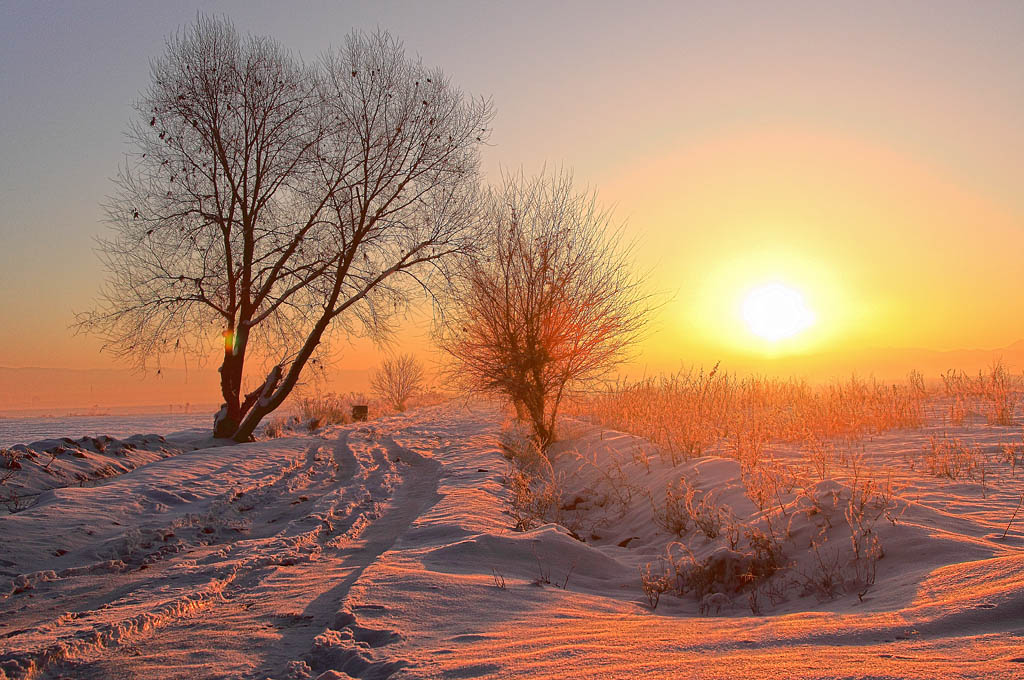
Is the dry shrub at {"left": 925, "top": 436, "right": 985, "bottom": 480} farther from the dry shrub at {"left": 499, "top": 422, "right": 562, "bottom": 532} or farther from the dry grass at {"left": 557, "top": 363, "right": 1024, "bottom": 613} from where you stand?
the dry shrub at {"left": 499, "top": 422, "right": 562, "bottom": 532}

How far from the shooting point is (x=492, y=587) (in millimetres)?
3666

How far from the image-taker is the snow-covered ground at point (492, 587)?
8.12ft

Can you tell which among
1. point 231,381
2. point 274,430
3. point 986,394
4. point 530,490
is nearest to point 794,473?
point 530,490

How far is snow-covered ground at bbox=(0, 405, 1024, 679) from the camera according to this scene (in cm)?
247

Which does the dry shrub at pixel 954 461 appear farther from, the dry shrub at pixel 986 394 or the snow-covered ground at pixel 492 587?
the dry shrub at pixel 986 394

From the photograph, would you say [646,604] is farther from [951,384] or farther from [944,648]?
[951,384]

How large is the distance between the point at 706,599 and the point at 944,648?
1713mm

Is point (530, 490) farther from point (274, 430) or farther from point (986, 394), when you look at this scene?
point (274, 430)

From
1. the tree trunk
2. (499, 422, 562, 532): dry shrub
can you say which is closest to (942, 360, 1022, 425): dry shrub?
(499, 422, 562, 532): dry shrub

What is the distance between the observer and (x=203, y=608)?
3555mm

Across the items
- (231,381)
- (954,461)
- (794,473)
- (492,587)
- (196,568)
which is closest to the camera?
(492,587)

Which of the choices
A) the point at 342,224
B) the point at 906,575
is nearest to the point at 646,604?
the point at 906,575

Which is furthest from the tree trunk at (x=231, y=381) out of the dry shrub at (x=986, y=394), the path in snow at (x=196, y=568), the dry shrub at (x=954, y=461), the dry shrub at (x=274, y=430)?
the dry shrub at (x=986, y=394)

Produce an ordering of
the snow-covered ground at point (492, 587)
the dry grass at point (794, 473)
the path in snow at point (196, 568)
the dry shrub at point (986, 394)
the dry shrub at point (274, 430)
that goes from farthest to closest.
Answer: the dry shrub at point (274, 430)
the dry shrub at point (986, 394)
the dry grass at point (794, 473)
the path in snow at point (196, 568)
the snow-covered ground at point (492, 587)
